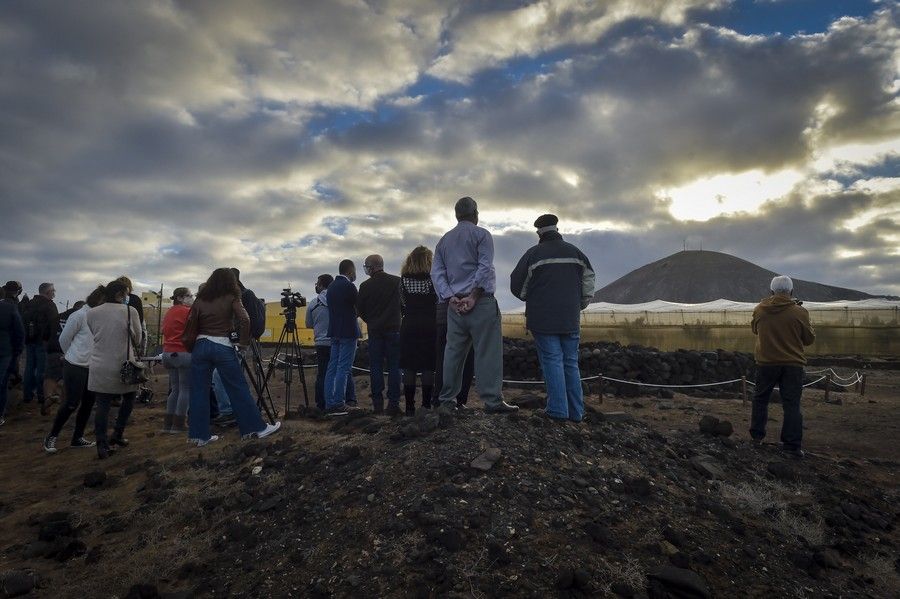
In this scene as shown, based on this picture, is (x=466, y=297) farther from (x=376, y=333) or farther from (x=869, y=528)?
(x=869, y=528)

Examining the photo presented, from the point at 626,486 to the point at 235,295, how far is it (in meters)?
4.32

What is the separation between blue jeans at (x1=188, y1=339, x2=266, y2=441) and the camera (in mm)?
5574

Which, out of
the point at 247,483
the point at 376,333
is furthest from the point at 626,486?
the point at 376,333

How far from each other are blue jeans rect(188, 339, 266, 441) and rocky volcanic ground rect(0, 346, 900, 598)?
0.34m

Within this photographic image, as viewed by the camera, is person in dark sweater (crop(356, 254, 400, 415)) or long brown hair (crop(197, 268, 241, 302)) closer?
long brown hair (crop(197, 268, 241, 302))

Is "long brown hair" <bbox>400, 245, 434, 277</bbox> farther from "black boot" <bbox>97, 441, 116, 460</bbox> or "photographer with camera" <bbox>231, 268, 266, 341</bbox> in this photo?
"black boot" <bbox>97, 441, 116, 460</bbox>

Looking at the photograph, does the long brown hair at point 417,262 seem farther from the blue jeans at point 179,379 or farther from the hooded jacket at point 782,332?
the hooded jacket at point 782,332

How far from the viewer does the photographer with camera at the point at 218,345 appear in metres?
5.57

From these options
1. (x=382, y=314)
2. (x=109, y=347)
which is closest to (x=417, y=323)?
(x=382, y=314)

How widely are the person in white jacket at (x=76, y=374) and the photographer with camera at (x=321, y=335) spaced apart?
2691 millimetres

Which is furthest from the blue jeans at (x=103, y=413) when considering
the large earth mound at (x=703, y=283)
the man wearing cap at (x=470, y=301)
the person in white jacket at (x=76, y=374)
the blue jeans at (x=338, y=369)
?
the large earth mound at (x=703, y=283)

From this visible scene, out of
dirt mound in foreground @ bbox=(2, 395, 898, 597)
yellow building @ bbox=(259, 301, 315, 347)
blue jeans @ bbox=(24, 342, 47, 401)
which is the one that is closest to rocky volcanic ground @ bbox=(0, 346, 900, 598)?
dirt mound in foreground @ bbox=(2, 395, 898, 597)

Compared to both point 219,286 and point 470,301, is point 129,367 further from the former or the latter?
point 470,301

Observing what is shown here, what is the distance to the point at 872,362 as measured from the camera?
73.9 ft
